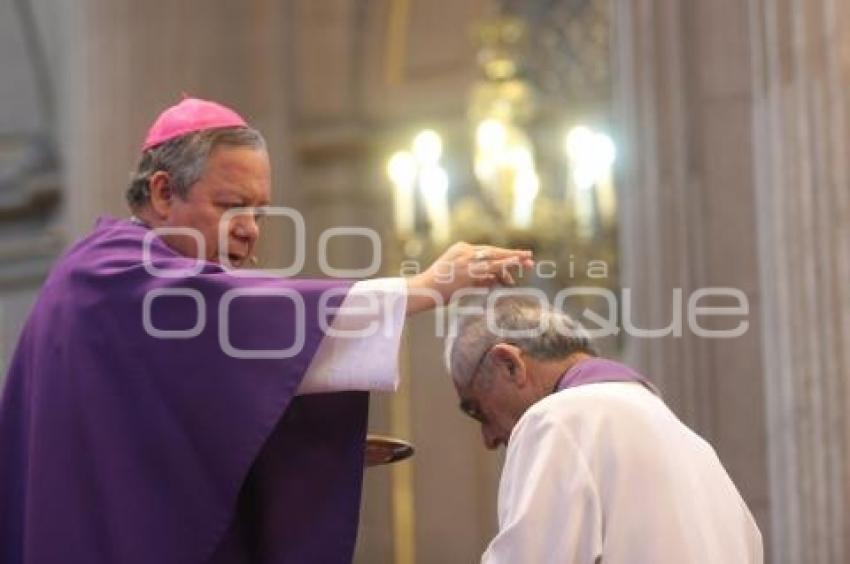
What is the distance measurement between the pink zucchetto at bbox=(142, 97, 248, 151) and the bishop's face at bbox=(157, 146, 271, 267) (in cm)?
10

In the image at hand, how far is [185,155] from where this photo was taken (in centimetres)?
429

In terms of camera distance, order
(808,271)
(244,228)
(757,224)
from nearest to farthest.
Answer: (244,228) → (808,271) → (757,224)

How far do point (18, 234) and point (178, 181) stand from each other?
34.7ft

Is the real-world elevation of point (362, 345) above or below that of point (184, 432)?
above

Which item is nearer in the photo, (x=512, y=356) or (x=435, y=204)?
(x=512, y=356)

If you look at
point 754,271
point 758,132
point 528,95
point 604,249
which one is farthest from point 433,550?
point 758,132

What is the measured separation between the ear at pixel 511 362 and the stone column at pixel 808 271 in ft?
8.45

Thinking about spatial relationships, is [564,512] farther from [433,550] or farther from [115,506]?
[433,550]

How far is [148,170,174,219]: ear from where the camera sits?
4301mm

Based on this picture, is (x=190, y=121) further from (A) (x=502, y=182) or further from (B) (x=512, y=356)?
(A) (x=502, y=182)

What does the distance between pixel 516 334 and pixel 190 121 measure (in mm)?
836

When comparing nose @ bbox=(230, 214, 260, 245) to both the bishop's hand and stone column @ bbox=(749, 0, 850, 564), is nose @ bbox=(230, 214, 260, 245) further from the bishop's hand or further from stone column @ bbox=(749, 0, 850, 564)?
stone column @ bbox=(749, 0, 850, 564)

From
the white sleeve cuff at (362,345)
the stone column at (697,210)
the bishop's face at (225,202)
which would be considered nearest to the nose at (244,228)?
the bishop's face at (225,202)

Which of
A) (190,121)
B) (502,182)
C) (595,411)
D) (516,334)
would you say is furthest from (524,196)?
(595,411)
